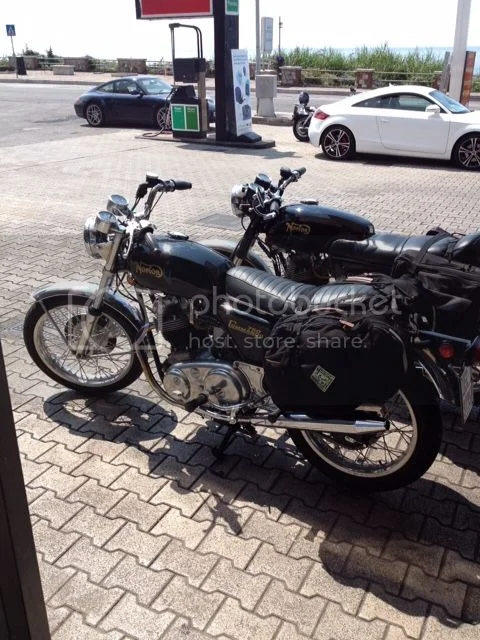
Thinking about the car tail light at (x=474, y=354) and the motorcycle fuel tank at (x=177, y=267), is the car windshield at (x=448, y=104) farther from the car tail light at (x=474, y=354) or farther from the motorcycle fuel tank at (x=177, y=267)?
the car tail light at (x=474, y=354)

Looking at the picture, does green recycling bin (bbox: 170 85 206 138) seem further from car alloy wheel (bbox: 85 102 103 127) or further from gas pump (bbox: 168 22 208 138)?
car alloy wheel (bbox: 85 102 103 127)

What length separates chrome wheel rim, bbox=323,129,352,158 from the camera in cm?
1263

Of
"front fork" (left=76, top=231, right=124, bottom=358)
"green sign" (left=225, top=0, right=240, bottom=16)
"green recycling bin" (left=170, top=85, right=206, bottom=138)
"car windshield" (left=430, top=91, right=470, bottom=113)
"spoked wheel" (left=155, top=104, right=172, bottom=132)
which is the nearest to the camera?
"front fork" (left=76, top=231, right=124, bottom=358)

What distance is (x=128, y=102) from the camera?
17.3 metres

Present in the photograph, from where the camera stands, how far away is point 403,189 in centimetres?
1023

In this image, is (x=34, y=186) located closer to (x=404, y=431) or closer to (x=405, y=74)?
(x=404, y=431)

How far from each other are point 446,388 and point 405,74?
27800 millimetres

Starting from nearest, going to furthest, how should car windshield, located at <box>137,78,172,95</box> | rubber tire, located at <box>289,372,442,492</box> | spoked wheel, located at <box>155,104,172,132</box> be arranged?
rubber tire, located at <box>289,372,442,492</box> → spoked wheel, located at <box>155,104,172,132</box> → car windshield, located at <box>137,78,172,95</box>

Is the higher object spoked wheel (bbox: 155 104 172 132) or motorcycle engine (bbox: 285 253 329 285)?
motorcycle engine (bbox: 285 253 329 285)

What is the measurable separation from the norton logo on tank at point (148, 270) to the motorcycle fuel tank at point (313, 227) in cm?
130

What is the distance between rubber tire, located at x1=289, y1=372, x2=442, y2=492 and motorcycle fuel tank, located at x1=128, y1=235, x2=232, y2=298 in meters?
0.87

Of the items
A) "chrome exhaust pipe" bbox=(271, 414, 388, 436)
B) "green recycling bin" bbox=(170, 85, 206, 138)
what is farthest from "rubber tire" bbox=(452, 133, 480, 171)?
"chrome exhaust pipe" bbox=(271, 414, 388, 436)

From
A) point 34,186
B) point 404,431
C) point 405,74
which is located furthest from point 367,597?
point 405,74

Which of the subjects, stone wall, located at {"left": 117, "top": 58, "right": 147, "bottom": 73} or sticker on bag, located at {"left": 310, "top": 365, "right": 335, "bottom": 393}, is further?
stone wall, located at {"left": 117, "top": 58, "right": 147, "bottom": 73}
